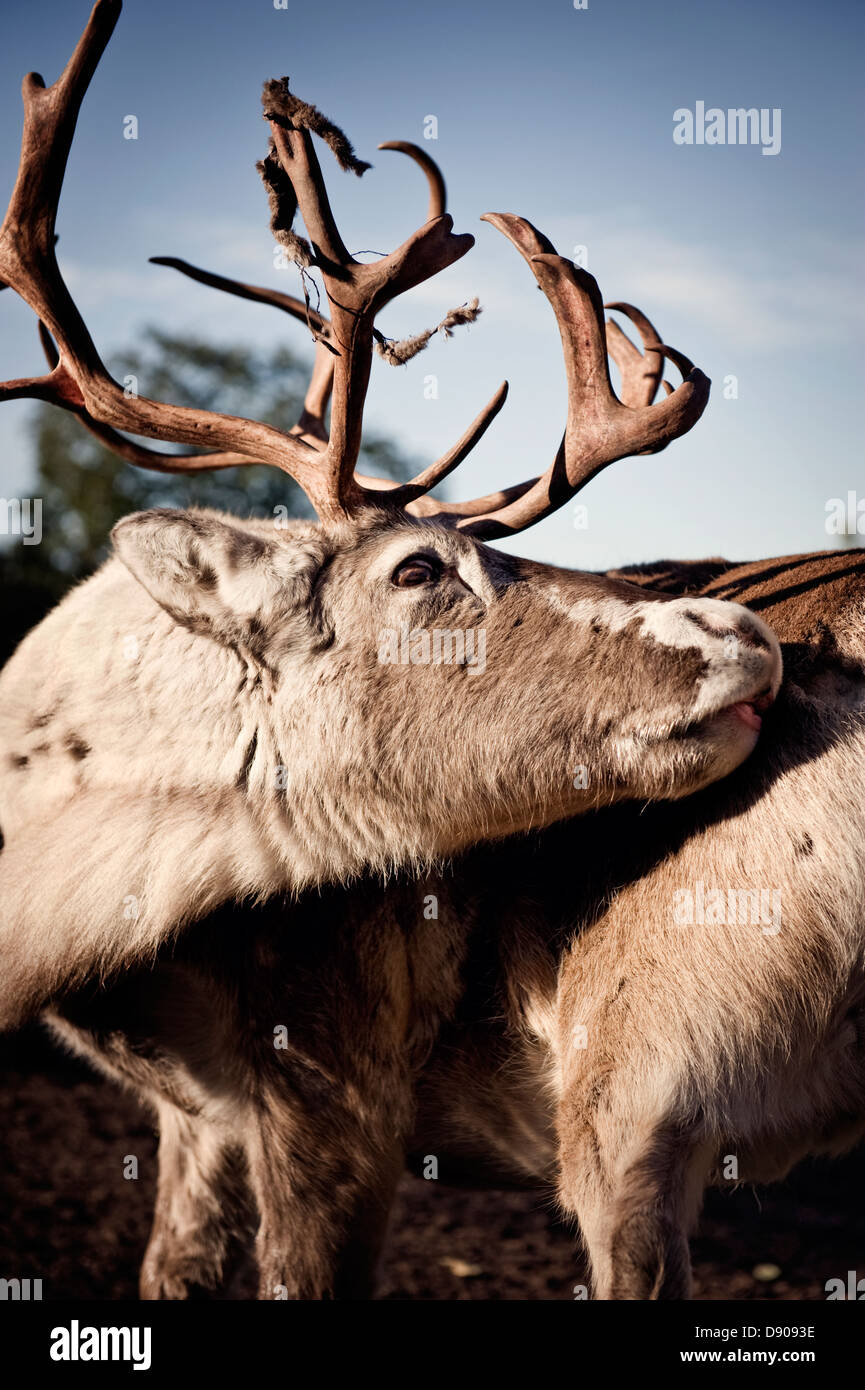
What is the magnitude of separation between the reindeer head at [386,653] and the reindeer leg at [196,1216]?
1614 mm

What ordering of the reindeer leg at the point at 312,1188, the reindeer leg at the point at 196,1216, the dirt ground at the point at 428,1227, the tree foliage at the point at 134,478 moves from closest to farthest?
1. the reindeer leg at the point at 312,1188
2. the reindeer leg at the point at 196,1216
3. the dirt ground at the point at 428,1227
4. the tree foliage at the point at 134,478

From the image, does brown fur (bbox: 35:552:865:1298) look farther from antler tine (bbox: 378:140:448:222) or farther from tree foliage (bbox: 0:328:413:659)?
tree foliage (bbox: 0:328:413:659)

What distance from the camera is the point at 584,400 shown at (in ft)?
10.9

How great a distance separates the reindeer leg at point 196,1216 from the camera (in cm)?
394

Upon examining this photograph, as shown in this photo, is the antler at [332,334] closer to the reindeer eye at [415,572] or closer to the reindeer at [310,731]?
the reindeer at [310,731]

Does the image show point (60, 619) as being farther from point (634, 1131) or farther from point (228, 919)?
point (634, 1131)

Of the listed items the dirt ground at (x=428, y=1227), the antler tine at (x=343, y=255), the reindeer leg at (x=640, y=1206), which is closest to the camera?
the reindeer leg at (x=640, y=1206)

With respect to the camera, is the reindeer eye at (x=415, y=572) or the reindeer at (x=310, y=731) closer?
the reindeer at (x=310, y=731)

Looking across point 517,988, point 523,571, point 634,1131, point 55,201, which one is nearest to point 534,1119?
point 517,988

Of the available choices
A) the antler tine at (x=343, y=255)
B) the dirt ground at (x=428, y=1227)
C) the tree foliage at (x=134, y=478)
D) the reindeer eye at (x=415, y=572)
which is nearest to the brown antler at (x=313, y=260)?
the antler tine at (x=343, y=255)

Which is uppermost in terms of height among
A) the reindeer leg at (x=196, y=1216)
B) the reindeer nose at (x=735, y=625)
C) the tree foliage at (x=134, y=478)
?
the tree foliage at (x=134, y=478)

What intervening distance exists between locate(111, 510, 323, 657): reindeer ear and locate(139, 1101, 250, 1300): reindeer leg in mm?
1957

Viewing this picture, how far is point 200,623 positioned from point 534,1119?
5.77 ft

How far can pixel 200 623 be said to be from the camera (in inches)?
115
